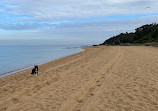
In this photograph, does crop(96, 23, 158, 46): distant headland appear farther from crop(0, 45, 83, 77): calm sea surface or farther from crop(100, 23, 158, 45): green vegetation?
crop(0, 45, 83, 77): calm sea surface

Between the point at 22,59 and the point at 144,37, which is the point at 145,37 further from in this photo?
the point at 22,59

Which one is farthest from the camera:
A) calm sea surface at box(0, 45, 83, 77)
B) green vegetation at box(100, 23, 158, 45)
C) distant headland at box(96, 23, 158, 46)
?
green vegetation at box(100, 23, 158, 45)

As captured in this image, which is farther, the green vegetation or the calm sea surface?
the green vegetation

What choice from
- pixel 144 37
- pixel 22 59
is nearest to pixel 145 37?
pixel 144 37

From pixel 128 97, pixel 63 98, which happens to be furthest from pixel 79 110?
pixel 128 97

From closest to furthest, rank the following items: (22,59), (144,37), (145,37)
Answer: (22,59) → (145,37) → (144,37)

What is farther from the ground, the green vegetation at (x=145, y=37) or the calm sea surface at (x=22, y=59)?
the green vegetation at (x=145, y=37)

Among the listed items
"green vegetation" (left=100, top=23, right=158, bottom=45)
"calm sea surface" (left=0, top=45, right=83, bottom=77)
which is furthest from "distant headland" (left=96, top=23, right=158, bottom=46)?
"calm sea surface" (left=0, top=45, right=83, bottom=77)

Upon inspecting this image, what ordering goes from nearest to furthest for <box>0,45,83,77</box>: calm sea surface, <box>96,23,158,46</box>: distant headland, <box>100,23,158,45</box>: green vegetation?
<box>0,45,83,77</box>: calm sea surface, <box>96,23,158,46</box>: distant headland, <box>100,23,158,45</box>: green vegetation

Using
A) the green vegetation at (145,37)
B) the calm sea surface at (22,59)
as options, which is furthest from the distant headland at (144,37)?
the calm sea surface at (22,59)

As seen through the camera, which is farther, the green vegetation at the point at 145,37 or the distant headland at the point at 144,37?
the green vegetation at the point at 145,37

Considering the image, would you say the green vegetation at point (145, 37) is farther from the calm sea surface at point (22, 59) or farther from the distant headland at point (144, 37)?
the calm sea surface at point (22, 59)

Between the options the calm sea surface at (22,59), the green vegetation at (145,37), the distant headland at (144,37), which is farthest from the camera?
the green vegetation at (145,37)

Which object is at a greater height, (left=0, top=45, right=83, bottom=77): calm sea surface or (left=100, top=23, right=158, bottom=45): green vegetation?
(left=100, top=23, right=158, bottom=45): green vegetation
